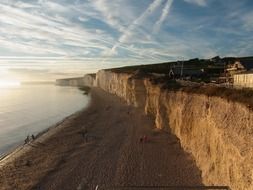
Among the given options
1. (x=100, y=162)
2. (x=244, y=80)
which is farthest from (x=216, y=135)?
(x=100, y=162)

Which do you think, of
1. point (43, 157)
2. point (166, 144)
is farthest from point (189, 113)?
point (43, 157)

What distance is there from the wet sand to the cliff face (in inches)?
57.3

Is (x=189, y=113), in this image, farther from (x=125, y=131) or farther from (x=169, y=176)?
(x=125, y=131)

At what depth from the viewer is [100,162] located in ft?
86.7

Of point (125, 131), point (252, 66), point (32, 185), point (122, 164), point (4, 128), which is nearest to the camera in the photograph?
point (32, 185)

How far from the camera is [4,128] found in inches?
1954

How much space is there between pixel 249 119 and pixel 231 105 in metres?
2.48

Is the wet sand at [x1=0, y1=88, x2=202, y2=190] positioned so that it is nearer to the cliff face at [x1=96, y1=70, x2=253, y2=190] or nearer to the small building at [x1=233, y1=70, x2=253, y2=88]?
the cliff face at [x1=96, y1=70, x2=253, y2=190]

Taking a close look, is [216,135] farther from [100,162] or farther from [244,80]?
[100,162]

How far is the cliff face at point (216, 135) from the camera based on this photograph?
14.0 meters

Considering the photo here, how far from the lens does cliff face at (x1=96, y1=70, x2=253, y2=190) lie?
14.0m

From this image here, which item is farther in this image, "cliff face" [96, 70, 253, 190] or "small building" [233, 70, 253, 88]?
"small building" [233, 70, 253, 88]

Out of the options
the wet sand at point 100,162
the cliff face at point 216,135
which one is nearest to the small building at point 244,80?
the cliff face at point 216,135

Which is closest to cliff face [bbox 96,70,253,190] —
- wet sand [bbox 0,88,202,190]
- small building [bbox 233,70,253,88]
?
wet sand [bbox 0,88,202,190]
